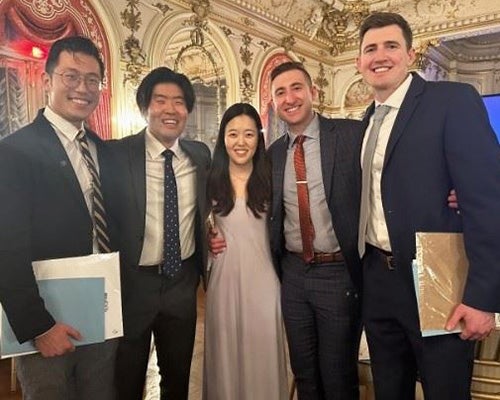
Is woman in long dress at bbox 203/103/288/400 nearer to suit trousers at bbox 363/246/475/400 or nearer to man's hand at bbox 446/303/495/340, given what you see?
suit trousers at bbox 363/246/475/400

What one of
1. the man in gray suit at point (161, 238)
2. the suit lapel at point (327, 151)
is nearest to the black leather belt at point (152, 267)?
the man in gray suit at point (161, 238)

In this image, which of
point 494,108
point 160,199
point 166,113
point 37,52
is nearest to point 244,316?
point 160,199

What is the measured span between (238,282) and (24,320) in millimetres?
908

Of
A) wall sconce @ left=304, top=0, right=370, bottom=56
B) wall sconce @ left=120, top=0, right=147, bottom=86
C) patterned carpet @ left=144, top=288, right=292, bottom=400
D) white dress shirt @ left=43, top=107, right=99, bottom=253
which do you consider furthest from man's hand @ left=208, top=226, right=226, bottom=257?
wall sconce @ left=304, top=0, right=370, bottom=56

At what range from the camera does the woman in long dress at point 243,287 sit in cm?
197

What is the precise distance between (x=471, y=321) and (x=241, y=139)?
1.16 m

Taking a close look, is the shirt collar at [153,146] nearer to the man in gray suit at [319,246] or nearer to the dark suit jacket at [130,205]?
the dark suit jacket at [130,205]

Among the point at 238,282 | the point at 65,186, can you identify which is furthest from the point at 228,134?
the point at 65,186

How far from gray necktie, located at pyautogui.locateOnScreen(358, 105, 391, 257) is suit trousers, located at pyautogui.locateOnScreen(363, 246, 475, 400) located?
0.06 meters

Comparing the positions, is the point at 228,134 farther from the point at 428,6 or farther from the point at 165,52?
the point at 428,6

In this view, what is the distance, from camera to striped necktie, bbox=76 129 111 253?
154 centimetres

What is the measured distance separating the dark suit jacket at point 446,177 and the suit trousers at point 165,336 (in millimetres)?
890

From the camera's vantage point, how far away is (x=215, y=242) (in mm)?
1943

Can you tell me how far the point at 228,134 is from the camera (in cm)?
202
